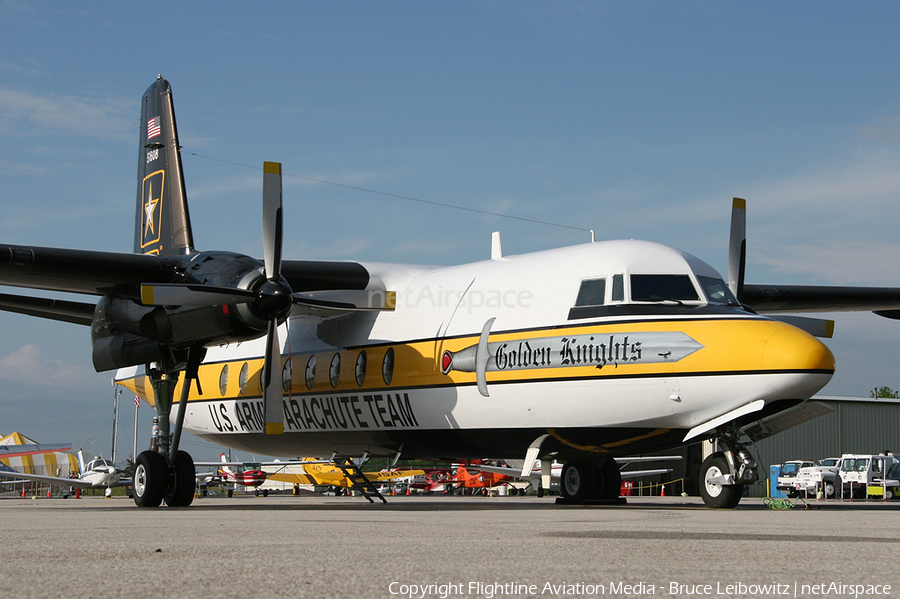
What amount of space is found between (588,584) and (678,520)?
5444 mm

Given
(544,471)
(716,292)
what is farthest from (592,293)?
(544,471)

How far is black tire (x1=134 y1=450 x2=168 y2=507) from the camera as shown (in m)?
14.3

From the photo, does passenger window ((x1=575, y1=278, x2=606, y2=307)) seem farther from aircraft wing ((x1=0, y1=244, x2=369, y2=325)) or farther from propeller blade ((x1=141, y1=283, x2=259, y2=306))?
aircraft wing ((x1=0, y1=244, x2=369, y2=325))

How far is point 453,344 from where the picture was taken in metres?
14.0

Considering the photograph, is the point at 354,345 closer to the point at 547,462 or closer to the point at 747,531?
the point at 547,462

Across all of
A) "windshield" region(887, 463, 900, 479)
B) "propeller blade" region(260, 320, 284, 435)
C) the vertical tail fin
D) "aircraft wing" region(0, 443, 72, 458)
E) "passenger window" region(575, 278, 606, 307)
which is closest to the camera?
"passenger window" region(575, 278, 606, 307)

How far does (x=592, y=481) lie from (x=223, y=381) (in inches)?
304

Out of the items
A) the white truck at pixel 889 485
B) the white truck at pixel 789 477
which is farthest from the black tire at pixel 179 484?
the white truck at pixel 889 485

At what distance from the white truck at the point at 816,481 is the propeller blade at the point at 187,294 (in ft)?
80.7

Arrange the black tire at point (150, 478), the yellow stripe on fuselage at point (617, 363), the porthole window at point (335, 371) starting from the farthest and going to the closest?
1. the porthole window at point (335, 371)
2. the black tire at point (150, 478)
3. the yellow stripe on fuselage at point (617, 363)

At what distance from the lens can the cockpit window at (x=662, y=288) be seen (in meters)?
12.2

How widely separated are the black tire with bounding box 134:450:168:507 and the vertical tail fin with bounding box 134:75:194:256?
344cm

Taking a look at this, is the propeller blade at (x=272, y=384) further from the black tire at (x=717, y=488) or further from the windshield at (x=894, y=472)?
the windshield at (x=894, y=472)

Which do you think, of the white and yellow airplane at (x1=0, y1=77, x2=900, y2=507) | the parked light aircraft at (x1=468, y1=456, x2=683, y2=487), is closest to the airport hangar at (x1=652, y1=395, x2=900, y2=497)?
the parked light aircraft at (x1=468, y1=456, x2=683, y2=487)
